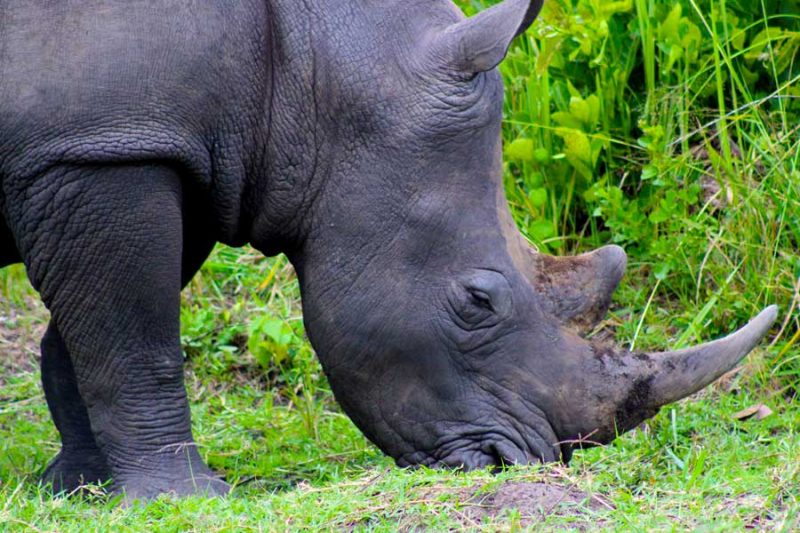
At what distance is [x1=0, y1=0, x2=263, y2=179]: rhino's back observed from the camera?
4602 mm

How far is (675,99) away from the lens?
23.4 feet

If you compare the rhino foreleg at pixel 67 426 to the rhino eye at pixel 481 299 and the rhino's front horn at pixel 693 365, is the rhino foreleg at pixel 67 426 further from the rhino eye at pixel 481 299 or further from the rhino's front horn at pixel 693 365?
the rhino's front horn at pixel 693 365

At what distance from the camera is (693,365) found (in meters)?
5.05

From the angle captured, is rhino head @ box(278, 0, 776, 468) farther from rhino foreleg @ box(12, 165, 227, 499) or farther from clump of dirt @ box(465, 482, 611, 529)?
clump of dirt @ box(465, 482, 611, 529)

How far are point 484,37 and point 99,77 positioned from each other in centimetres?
124

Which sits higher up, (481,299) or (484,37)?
(484,37)

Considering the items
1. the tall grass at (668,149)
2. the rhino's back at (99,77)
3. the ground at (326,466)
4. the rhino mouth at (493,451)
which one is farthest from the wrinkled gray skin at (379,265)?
the tall grass at (668,149)

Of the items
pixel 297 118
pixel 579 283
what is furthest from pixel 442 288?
pixel 297 118

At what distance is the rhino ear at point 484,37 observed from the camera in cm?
486

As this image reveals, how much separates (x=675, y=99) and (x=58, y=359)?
3151mm

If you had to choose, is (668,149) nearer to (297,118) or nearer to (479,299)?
(479,299)

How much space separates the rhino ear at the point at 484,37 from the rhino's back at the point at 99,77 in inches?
31.2

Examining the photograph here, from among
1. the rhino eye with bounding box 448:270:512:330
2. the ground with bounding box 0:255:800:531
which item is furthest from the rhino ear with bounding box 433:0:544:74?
the ground with bounding box 0:255:800:531

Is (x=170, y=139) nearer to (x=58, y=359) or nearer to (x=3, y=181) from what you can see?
(x=3, y=181)
